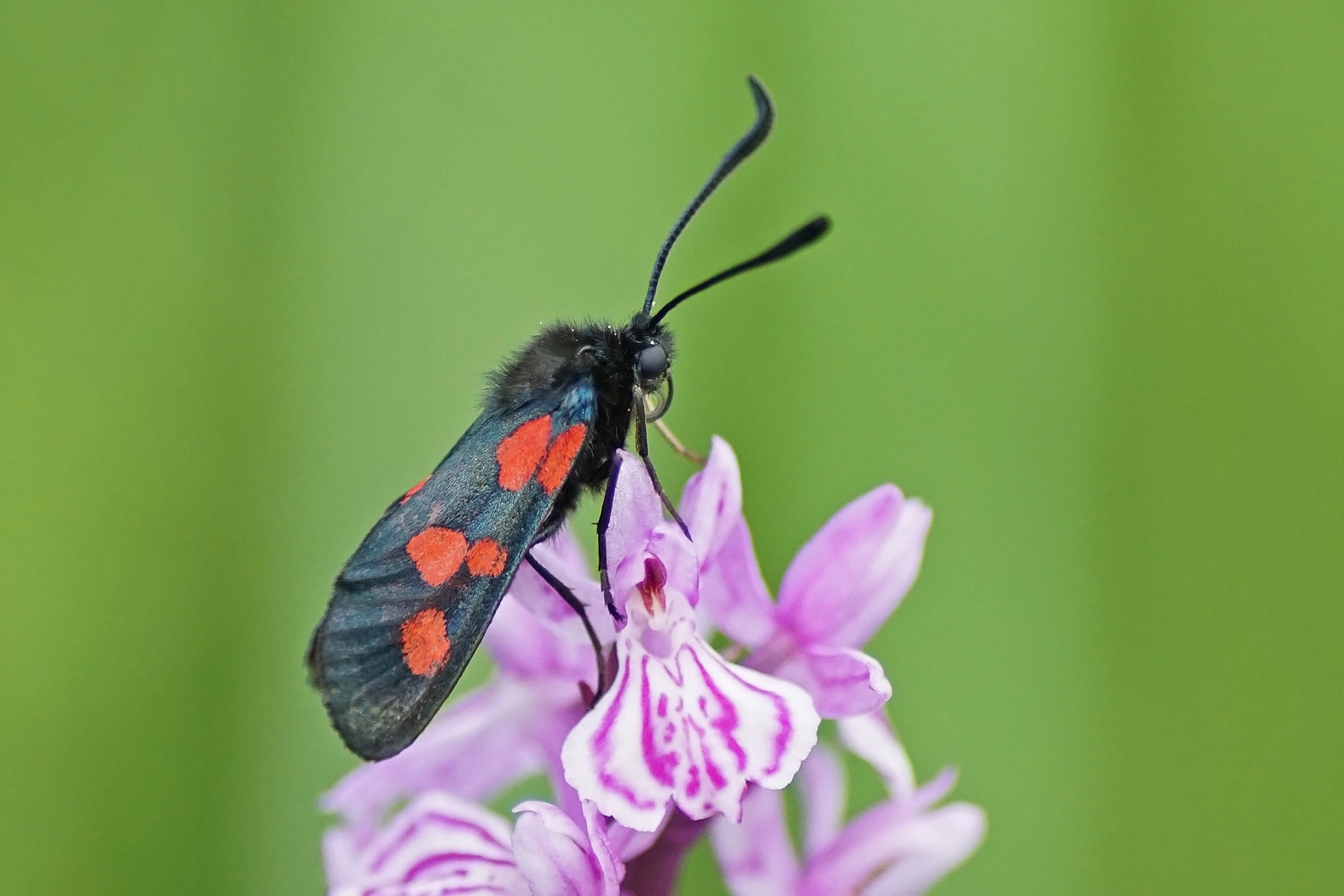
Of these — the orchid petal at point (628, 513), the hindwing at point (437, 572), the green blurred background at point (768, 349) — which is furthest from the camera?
the green blurred background at point (768, 349)

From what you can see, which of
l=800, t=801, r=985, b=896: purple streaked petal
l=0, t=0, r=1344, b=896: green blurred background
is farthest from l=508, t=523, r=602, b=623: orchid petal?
l=0, t=0, r=1344, b=896: green blurred background

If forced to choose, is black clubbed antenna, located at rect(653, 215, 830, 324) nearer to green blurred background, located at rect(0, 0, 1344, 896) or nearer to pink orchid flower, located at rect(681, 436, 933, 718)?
pink orchid flower, located at rect(681, 436, 933, 718)

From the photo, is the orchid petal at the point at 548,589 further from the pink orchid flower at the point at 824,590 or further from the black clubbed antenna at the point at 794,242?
the black clubbed antenna at the point at 794,242

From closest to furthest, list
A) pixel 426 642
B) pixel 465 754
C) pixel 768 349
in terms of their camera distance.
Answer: pixel 426 642, pixel 465 754, pixel 768 349

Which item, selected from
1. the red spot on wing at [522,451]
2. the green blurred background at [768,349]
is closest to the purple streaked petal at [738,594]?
the red spot on wing at [522,451]

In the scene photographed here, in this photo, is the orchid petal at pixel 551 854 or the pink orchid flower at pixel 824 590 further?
the pink orchid flower at pixel 824 590

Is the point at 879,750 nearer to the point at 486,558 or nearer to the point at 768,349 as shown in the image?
the point at 486,558

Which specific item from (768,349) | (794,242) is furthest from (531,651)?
(768,349)
